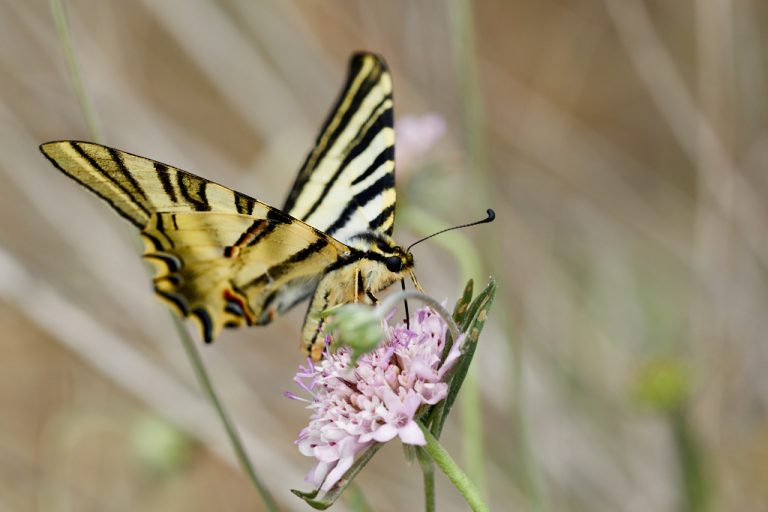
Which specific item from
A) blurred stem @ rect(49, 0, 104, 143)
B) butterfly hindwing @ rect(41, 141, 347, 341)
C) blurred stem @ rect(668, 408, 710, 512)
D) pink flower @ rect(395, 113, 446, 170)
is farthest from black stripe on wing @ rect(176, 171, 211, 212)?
blurred stem @ rect(668, 408, 710, 512)

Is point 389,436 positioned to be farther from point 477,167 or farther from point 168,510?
point 168,510

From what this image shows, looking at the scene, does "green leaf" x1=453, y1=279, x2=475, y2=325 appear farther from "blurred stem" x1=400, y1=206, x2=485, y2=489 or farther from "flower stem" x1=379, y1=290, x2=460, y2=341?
"blurred stem" x1=400, y1=206, x2=485, y2=489

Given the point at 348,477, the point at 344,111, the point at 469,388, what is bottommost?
the point at 348,477

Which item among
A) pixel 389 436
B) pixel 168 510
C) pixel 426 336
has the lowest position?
pixel 168 510

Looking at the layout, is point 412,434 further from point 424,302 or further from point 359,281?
point 359,281

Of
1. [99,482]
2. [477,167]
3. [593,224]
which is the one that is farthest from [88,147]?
[99,482]

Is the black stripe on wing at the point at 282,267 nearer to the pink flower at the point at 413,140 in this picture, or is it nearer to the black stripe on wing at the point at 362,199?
the black stripe on wing at the point at 362,199

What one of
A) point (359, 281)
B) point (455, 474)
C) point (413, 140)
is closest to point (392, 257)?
point (359, 281)
